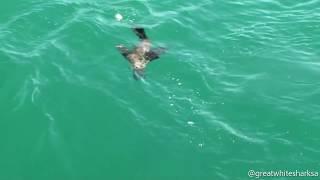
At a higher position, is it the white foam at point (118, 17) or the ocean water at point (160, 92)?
the white foam at point (118, 17)

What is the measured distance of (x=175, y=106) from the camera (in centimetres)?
2344

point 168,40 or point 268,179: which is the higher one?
point 168,40

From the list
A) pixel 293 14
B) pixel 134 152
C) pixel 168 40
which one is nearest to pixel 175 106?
pixel 134 152

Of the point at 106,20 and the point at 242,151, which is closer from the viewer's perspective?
the point at 242,151

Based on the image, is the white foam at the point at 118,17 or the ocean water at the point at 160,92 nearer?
the ocean water at the point at 160,92

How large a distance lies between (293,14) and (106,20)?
9736 mm

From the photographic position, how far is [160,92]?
2403cm

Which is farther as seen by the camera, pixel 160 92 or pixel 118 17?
pixel 118 17

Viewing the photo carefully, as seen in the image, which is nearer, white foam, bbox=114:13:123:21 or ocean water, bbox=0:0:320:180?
ocean water, bbox=0:0:320:180

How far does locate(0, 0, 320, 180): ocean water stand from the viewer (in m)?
21.3

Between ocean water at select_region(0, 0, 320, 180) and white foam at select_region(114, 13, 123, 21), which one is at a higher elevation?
white foam at select_region(114, 13, 123, 21)

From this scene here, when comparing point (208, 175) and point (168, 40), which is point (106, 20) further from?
point (208, 175)

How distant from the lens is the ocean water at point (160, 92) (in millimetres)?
21281

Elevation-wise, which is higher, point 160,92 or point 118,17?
point 118,17
